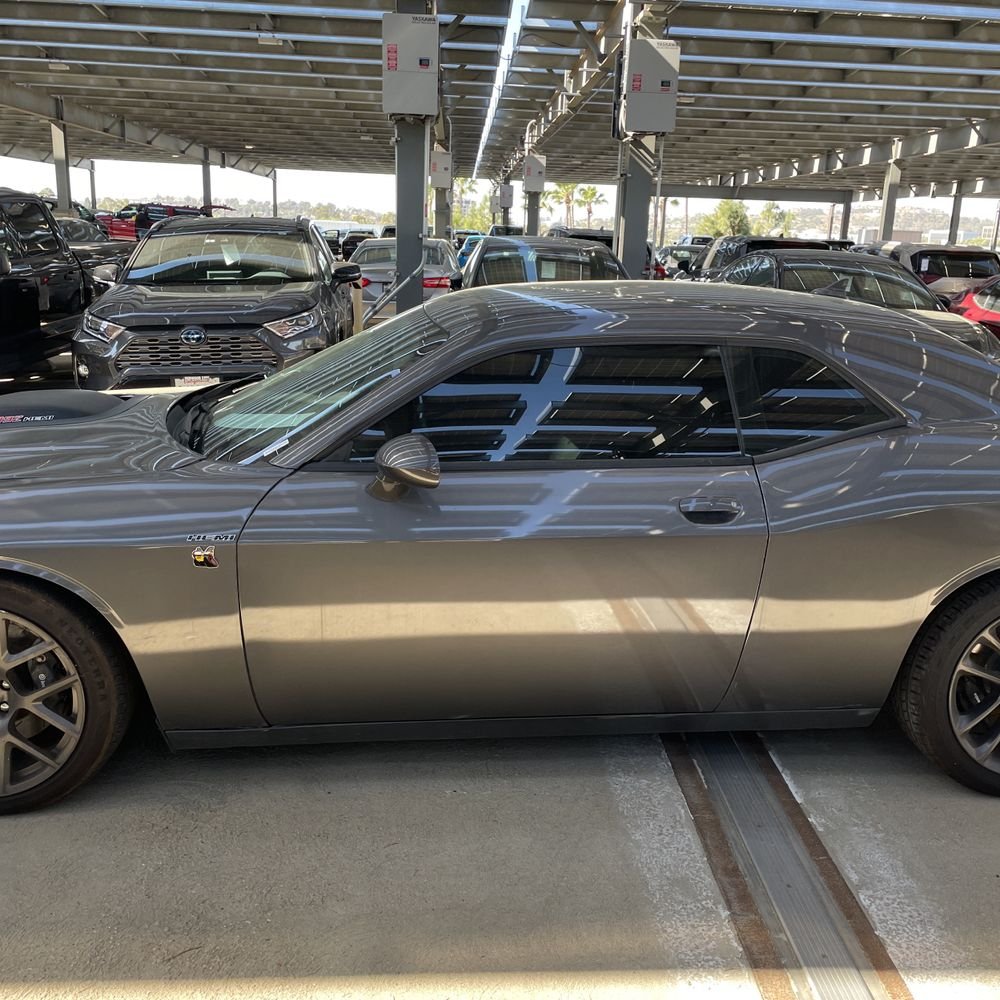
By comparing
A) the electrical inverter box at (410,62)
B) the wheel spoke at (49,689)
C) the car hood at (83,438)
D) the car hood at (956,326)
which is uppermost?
the electrical inverter box at (410,62)

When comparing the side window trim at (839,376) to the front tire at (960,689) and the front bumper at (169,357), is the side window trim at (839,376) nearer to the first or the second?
the front tire at (960,689)

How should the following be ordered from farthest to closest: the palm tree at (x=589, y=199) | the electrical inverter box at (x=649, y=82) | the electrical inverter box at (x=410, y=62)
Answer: the palm tree at (x=589, y=199), the electrical inverter box at (x=649, y=82), the electrical inverter box at (x=410, y=62)

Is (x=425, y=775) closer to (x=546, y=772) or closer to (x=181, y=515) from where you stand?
(x=546, y=772)

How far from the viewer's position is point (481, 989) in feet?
7.42

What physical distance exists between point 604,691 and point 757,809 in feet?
2.06

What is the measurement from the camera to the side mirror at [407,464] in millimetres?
2645

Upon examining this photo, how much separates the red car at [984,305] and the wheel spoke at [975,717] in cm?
990

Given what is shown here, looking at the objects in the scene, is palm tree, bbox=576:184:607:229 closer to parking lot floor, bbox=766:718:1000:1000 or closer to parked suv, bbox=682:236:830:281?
parked suv, bbox=682:236:830:281

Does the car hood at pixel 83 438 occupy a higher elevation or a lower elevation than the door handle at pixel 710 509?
higher

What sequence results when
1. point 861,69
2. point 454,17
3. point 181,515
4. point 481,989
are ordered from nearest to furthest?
point 481,989 < point 181,515 < point 454,17 < point 861,69

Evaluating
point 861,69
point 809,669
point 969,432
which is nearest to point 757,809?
point 809,669

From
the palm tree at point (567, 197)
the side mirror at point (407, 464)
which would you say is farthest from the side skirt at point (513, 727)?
the palm tree at point (567, 197)

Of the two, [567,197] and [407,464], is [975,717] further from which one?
[567,197]

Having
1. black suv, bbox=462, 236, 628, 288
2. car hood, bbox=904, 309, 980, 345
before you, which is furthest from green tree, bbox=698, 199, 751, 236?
car hood, bbox=904, 309, 980, 345
